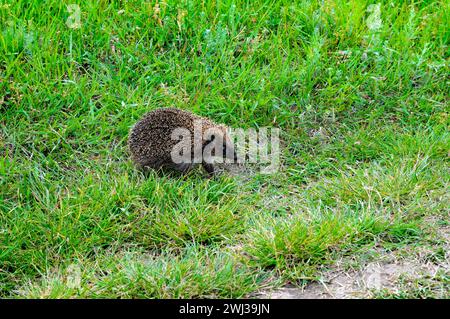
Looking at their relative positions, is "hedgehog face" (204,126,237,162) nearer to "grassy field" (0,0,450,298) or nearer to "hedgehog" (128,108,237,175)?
"hedgehog" (128,108,237,175)

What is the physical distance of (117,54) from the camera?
609 centimetres

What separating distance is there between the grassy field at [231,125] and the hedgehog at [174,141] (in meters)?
0.13

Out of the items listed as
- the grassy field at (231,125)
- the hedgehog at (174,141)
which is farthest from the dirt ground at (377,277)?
the hedgehog at (174,141)

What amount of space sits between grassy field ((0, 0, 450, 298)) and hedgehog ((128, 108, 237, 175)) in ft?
0.42

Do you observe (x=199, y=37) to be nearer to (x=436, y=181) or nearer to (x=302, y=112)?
(x=302, y=112)

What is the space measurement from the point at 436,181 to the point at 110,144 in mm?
2662

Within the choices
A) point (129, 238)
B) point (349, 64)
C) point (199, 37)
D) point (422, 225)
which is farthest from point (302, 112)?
point (129, 238)

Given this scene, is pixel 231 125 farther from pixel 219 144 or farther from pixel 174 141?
pixel 174 141

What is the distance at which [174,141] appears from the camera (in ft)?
17.1

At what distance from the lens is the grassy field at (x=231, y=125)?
439cm

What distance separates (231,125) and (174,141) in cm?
76

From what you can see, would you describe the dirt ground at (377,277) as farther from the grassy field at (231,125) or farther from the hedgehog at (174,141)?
the hedgehog at (174,141)

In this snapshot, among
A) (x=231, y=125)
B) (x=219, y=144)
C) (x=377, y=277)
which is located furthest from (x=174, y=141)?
(x=377, y=277)

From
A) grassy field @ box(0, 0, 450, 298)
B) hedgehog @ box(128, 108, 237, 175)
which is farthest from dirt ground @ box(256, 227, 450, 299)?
hedgehog @ box(128, 108, 237, 175)
